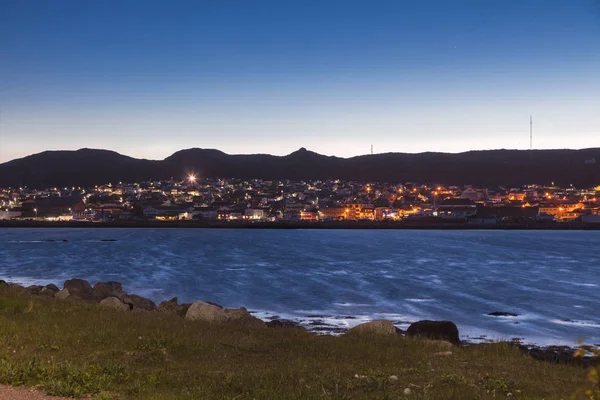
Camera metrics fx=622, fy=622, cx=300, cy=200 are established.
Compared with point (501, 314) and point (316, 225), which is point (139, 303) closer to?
point (501, 314)

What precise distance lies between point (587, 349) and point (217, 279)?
4284 centimetres

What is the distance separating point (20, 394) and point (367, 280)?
3858 cm

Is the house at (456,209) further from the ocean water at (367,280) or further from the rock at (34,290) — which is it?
the rock at (34,290)

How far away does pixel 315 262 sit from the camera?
6141 centimetres

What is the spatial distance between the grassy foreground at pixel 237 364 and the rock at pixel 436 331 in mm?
3281

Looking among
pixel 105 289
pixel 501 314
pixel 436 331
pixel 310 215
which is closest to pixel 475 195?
pixel 310 215

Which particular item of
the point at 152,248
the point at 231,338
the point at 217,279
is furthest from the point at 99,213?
the point at 231,338

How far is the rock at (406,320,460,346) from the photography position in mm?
17562

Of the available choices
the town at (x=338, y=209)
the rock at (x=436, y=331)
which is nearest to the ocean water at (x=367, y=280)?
the rock at (x=436, y=331)

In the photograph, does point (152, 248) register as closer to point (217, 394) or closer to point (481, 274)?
point (481, 274)

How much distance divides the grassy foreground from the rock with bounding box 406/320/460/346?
3281mm

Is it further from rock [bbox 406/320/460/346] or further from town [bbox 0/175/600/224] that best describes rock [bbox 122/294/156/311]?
town [bbox 0/175/600/224]

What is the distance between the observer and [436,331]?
17.8 metres

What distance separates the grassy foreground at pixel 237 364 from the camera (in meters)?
8.90
